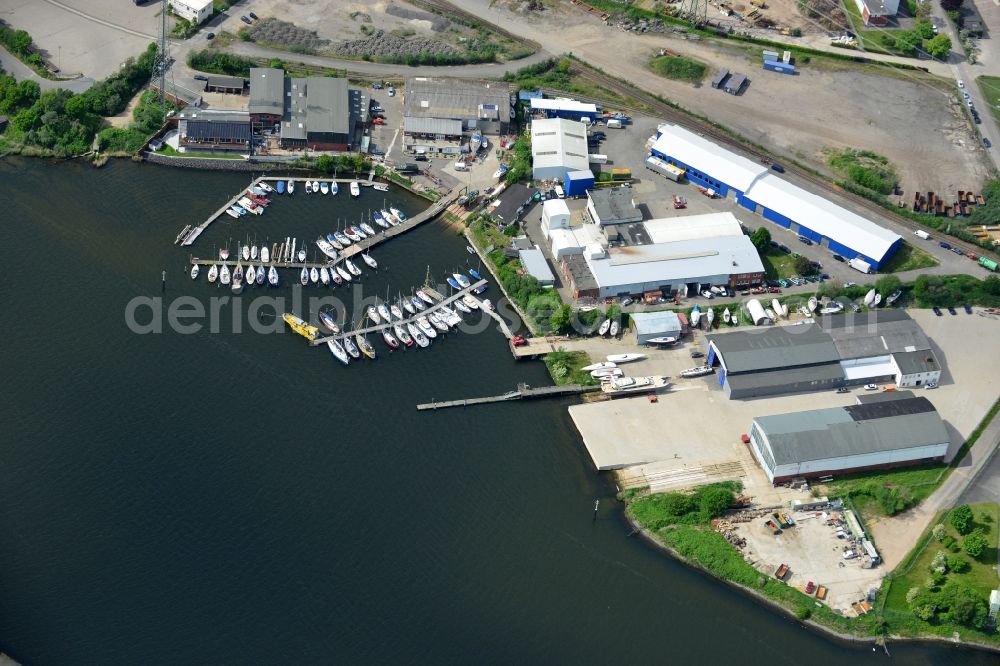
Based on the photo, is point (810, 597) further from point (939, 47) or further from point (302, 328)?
point (939, 47)

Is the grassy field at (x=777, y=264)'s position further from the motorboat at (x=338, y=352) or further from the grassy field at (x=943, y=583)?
the motorboat at (x=338, y=352)

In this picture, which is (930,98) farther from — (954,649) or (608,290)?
(954,649)

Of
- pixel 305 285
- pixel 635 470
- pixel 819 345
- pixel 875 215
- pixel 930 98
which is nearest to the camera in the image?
pixel 635 470

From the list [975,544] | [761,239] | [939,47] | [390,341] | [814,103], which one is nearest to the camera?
[975,544]

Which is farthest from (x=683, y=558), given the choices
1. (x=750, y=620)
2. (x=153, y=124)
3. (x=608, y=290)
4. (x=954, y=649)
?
(x=153, y=124)

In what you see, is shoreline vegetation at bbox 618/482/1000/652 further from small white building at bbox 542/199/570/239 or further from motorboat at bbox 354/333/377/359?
small white building at bbox 542/199/570/239

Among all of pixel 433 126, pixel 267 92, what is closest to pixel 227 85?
pixel 267 92

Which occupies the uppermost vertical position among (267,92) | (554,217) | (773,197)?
(267,92)
